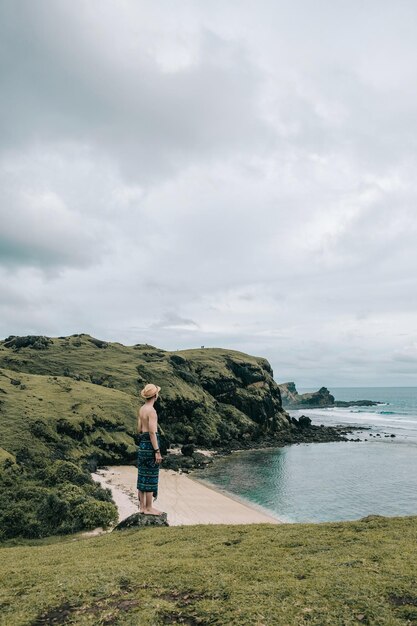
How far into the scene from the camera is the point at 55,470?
3919 cm

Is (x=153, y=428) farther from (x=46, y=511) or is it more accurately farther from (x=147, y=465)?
(x=46, y=511)

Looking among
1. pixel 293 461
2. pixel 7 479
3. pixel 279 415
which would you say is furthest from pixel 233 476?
pixel 279 415

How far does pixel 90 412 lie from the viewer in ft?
228

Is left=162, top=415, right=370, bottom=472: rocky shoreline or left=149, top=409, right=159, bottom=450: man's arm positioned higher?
left=149, top=409, right=159, bottom=450: man's arm

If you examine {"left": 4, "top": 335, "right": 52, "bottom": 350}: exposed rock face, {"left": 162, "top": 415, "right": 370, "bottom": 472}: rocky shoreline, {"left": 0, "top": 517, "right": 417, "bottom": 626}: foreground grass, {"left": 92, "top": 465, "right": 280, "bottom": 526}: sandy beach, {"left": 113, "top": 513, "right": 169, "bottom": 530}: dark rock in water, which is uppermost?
{"left": 4, "top": 335, "right": 52, "bottom": 350}: exposed rock face

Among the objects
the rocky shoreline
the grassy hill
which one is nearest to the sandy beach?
the grassy hill

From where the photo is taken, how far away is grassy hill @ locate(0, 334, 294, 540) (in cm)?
3056

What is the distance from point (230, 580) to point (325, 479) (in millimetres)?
57354

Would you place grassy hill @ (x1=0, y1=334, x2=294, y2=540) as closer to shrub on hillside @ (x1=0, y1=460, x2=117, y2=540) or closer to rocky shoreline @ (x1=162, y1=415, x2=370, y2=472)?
shrub on hillside @ (x1=0, y1=460, x2=117, y2=540)

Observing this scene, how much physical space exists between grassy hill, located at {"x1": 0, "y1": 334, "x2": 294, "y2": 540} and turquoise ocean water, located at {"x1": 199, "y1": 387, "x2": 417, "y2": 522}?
17.8 metres

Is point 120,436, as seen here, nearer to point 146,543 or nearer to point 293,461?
point 293,461

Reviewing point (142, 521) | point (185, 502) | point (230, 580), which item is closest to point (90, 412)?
point (185, 502)

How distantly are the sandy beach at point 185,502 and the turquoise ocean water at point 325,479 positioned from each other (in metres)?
Answer: 2.90

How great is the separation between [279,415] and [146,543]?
124370mm
